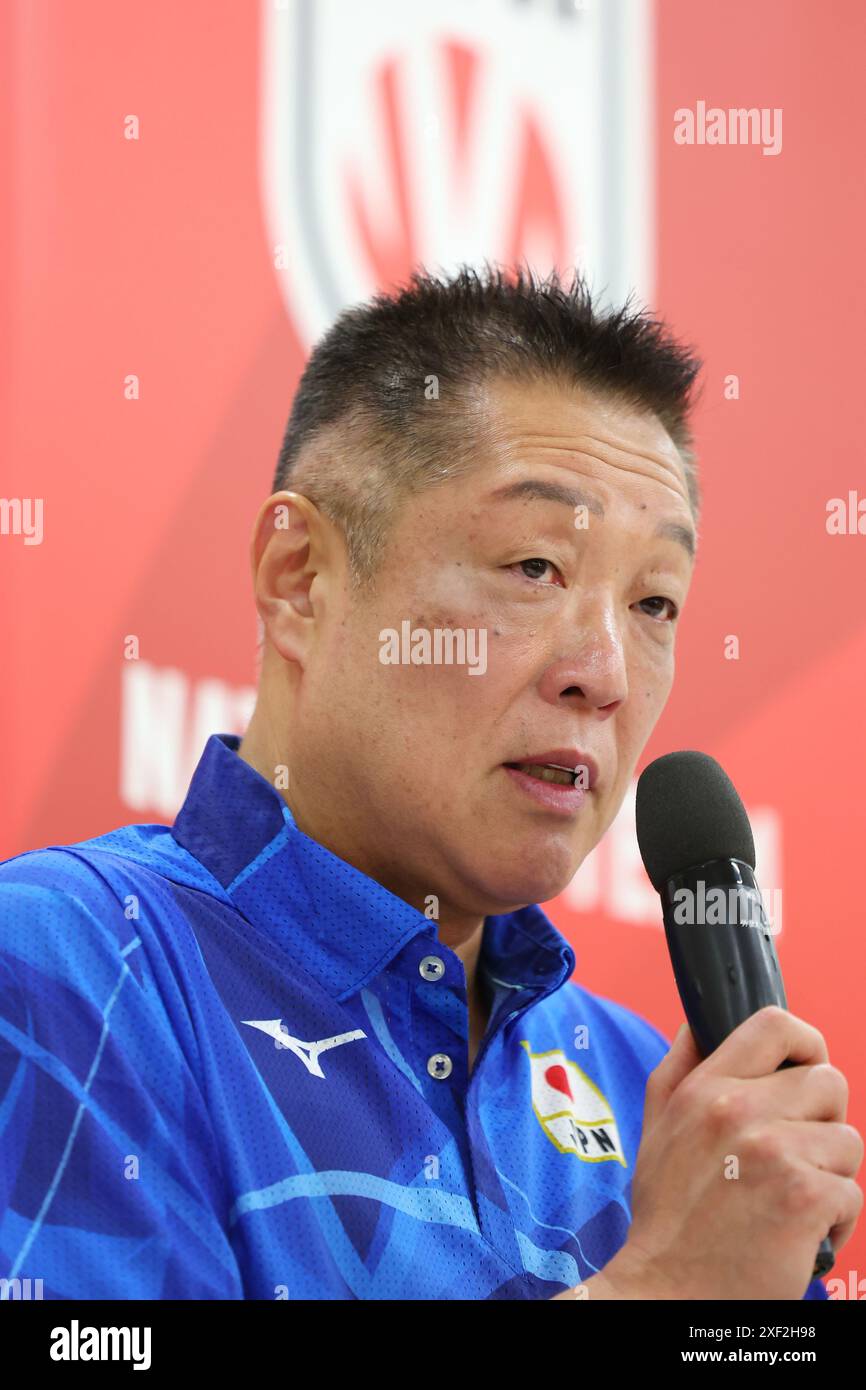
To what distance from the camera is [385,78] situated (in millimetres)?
1851

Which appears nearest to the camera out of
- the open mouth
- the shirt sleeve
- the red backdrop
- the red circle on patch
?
the shirt sleeve

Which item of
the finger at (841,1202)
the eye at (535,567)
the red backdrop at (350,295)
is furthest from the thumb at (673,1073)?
the red backdrop at (350,295)

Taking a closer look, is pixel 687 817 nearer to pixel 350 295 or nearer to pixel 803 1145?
pixel 803 1145

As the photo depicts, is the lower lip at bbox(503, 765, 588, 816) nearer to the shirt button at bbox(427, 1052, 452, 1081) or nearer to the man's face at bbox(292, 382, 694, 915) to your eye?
the man's face at bbox(292, 382, 694, 915)

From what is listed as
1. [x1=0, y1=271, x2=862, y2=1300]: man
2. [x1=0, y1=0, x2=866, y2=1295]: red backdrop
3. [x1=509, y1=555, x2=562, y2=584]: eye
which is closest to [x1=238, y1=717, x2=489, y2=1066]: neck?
[x1=0, y1=271, x2=862, y2=1300]: man

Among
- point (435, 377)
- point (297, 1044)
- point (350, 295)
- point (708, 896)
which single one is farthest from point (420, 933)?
point (350, 295)

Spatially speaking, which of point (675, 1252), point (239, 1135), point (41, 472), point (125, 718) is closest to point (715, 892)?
point (675, 1252)

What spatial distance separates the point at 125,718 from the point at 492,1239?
2.99 feet

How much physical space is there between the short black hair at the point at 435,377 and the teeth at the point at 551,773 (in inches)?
8.1

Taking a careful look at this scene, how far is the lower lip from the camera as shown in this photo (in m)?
1.08

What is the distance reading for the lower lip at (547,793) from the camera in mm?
1081

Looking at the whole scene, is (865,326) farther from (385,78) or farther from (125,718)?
(125,718)

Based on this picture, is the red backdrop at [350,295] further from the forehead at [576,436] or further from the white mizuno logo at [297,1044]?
the white mizuno logo at [297,1044]

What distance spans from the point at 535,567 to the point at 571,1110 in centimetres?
47
